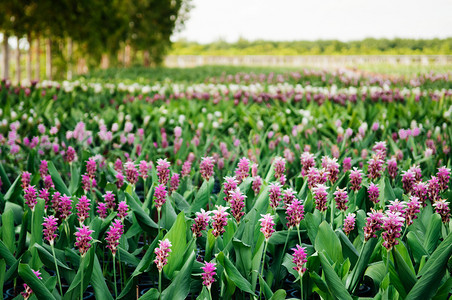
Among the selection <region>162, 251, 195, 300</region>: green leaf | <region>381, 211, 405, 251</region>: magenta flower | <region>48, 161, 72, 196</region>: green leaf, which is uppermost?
<region>381, 211, 405, 251</region>: magenta flower

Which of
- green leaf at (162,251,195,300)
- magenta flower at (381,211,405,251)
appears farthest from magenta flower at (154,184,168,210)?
magenta flower at (381,211,405,251)

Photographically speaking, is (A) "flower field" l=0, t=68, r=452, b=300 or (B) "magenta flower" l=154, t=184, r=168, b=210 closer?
(A) "flower field" l=0, t=68, r=452, b=300

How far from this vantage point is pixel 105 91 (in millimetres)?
8156

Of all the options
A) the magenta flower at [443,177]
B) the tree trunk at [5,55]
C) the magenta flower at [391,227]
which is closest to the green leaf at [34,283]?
the magenta flower at [391,227]

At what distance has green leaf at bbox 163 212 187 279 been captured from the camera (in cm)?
158

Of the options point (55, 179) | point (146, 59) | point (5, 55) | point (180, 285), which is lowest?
point (180, 285)

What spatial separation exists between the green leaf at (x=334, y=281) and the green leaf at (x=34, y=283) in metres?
0.87

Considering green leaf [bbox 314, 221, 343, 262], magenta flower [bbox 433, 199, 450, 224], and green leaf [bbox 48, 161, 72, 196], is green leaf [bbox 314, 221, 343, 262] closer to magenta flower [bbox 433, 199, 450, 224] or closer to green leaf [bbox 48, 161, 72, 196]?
magenta flower [bbox 433, 199, 450, 224]

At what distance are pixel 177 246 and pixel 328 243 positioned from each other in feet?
1.82

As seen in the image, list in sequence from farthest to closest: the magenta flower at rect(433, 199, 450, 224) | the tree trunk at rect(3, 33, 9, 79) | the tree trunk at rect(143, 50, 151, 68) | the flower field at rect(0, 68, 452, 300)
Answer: the tree trunk at rect(143, 50, 151, 68) → the tree trunk at rect(3, 33, 9, 79) → the magenta flower at rect(433, 199, 450, 224) → the flower field at rect(0, 68, 452, 300)

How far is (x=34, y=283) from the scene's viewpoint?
1.41 m

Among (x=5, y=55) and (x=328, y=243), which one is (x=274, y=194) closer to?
(x=328, y=243)

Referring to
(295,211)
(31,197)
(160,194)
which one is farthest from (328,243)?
(31,197)

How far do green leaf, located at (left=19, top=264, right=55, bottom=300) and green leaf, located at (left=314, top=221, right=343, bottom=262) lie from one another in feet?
3.06
